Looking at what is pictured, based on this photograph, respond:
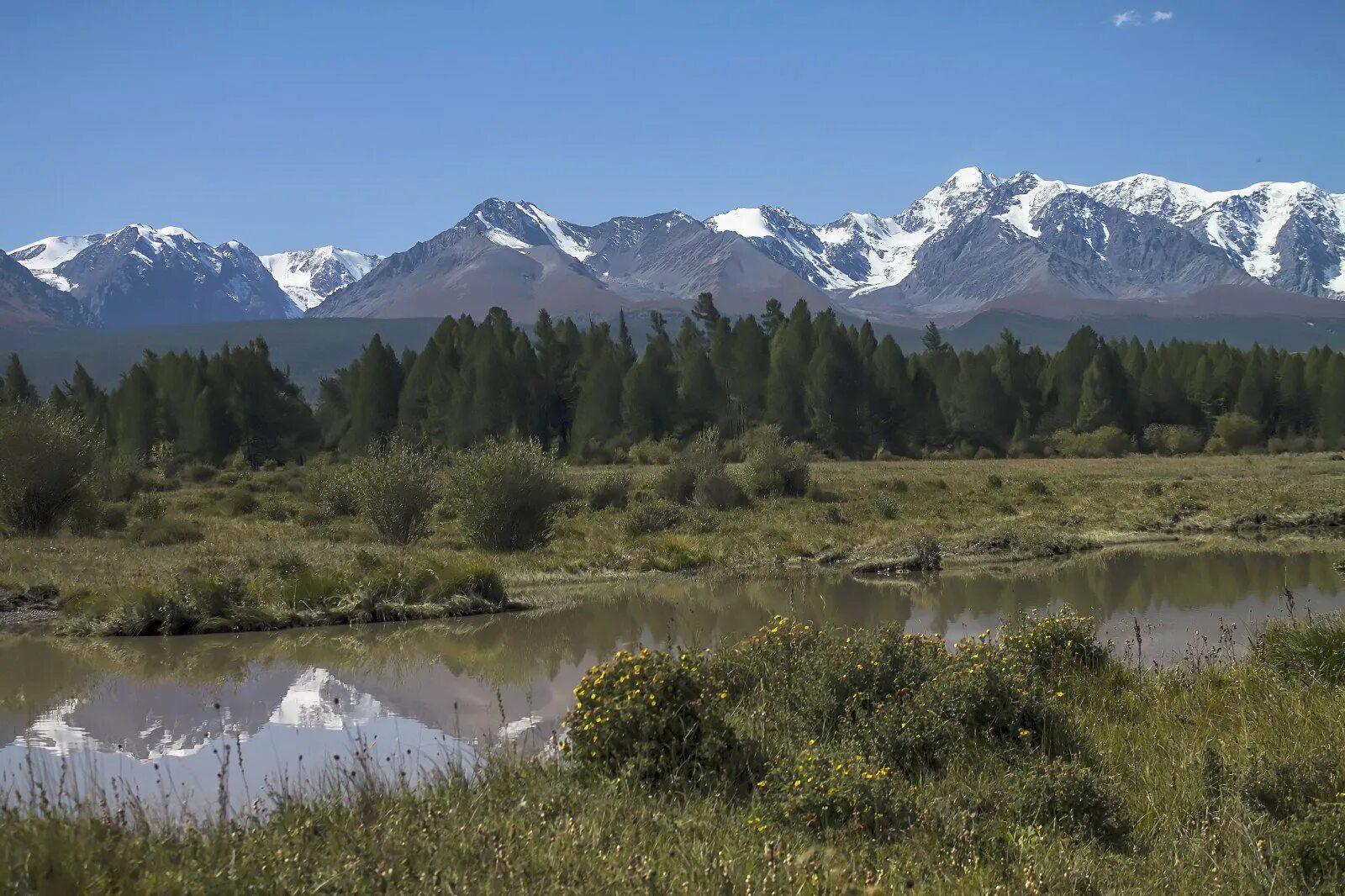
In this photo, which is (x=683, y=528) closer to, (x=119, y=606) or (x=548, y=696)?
(x=119, y=606)

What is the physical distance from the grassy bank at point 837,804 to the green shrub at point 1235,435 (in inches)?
2958

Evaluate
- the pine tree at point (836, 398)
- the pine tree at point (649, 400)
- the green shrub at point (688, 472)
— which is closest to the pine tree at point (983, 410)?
the pine tree at point (836, 398)

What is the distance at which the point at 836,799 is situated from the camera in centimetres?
710

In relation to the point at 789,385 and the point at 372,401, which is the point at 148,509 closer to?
the point at 372,401

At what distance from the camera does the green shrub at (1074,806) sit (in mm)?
7102

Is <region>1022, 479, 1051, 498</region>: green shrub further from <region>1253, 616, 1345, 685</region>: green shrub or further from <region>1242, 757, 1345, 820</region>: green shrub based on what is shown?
<region>1242, 757, 1345, 820</region>: green shrub

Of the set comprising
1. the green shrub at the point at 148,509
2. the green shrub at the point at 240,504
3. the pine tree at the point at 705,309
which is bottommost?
the green shrub at the point at 240,504

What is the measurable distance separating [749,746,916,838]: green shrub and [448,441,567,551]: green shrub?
2342cm

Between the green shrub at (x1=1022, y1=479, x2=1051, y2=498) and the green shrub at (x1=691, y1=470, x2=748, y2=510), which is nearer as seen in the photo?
the green shrub at (x1=691, y1=470, x2=748, y2=510)

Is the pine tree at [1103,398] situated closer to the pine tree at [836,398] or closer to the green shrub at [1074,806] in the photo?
the pine tree at [836,398]

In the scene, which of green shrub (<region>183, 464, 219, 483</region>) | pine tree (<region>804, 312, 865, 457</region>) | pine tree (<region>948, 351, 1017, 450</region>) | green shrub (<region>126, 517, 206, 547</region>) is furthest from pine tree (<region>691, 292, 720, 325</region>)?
green shrub (<region>126, 517, 206, 547</region>)

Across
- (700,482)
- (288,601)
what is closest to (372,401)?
(700,482)

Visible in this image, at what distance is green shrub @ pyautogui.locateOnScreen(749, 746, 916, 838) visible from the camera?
7.03 meters

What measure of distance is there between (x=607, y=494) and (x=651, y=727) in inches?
1307
